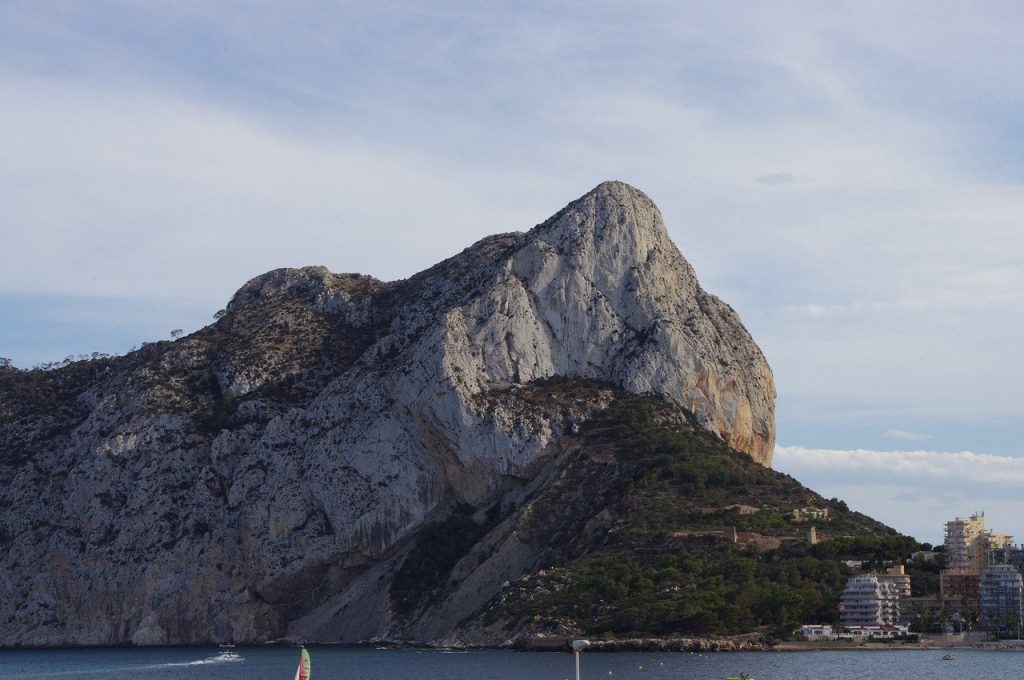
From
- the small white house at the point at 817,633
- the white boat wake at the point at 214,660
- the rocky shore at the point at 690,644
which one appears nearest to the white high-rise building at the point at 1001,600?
the small white house at the point at 817,633

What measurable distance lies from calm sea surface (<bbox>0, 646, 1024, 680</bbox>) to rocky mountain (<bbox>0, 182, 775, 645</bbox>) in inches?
713

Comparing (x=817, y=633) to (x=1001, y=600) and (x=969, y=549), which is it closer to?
(x=1001, y=600)

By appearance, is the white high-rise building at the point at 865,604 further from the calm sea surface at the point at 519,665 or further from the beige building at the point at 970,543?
the beige building at the point at 970,543

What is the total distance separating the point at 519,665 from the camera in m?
114

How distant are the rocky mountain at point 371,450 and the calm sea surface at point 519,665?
18.1 m

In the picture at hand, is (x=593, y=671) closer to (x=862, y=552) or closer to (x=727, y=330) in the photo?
(x=862, y=552)

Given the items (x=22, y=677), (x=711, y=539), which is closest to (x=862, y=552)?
(x=711, y=539)

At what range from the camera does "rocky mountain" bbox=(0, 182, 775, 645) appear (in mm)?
158375

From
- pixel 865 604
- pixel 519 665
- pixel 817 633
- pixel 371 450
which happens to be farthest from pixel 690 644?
pixel 371 450

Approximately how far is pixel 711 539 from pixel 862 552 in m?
13.4

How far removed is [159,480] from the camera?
168 meters

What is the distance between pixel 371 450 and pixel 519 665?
5146 centimetres

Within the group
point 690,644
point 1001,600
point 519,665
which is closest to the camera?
point 519,665

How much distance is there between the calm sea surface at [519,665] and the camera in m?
103
